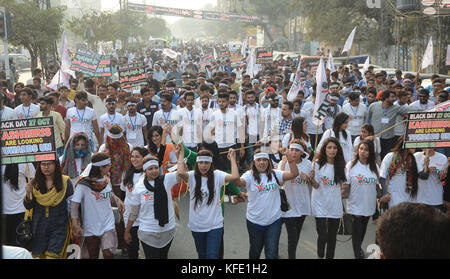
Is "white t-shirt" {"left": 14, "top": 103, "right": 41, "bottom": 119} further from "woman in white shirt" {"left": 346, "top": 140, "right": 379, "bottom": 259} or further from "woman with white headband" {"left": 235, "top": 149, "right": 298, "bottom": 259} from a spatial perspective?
"woman in white shirt" {"left": 346, "top": 140, "right": 379, "bottom": 259}

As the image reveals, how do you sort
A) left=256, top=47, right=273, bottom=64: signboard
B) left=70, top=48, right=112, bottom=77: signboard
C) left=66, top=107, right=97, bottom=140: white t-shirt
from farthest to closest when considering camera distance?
1. left=256, top=47, right=273, bottom=64: signboard
2. left=70, top=48, right=112, bottom=77: signboard
3. left=66, top=107, right=97, bottom=140: white t-shirt

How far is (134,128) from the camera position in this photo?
892 cm

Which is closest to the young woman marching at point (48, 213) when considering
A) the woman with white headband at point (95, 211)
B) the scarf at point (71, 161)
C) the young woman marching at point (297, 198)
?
the woman with white headband at point (95, 211)

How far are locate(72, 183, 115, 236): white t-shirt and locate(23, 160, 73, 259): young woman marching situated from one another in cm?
16

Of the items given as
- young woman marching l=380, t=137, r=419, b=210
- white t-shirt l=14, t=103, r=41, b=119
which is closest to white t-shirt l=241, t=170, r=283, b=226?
young woman marching l=380, t=137, r=419, b=210

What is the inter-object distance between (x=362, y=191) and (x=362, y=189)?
24 mm

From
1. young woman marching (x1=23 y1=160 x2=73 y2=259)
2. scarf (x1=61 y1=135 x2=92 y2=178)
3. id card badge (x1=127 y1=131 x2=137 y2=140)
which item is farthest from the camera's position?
id card badge (x1=127 y1=131 x2=137 y2=140)

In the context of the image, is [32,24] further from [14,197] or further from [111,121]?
[14,197]

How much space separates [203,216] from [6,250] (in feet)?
8.84

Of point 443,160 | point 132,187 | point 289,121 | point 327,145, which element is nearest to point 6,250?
point 132,187

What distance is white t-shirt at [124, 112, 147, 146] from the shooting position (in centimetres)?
887

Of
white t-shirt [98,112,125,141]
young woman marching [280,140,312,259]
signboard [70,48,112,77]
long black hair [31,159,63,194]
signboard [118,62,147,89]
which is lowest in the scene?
young woman marching [280,140,312,259]

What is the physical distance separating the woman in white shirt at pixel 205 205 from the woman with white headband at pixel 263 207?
0.26 meters

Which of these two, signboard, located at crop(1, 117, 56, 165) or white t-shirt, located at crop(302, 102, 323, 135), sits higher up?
signboard, located at crop(1, 117, 56, 165)
